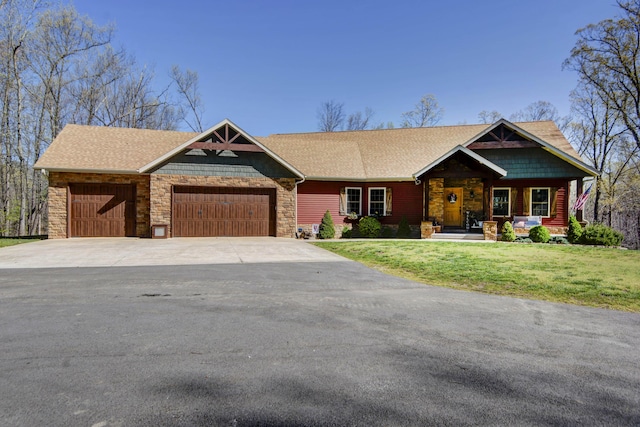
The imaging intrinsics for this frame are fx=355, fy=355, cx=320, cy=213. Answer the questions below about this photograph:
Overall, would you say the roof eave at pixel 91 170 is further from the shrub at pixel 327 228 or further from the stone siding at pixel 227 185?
the shrub at pixel 327 228

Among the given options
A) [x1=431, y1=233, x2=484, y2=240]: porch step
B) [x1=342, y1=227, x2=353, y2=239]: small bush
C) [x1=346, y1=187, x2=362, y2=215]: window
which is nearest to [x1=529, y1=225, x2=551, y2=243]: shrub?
[x1=431, y1=233, x2=484, y2=240]: porch step

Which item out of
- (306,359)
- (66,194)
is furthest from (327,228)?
(306,359)

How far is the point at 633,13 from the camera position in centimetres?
2066

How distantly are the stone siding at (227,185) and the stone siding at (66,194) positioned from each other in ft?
2.77

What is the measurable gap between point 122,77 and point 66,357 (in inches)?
1284

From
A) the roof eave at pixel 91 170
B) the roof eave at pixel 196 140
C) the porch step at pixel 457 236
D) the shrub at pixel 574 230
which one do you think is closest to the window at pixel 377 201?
the porch step at pixel 457 236

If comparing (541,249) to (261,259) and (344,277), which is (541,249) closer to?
(344,277)

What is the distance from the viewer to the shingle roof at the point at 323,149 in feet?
54.2

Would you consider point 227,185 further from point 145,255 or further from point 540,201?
point 540,201

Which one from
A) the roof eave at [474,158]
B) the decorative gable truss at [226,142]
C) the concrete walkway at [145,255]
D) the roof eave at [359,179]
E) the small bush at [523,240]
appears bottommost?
the concrete walkway at [145,255]

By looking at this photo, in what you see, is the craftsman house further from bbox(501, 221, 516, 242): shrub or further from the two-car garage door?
bbox(501, 221, 516, 242): shrub

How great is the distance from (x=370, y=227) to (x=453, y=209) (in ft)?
15.9

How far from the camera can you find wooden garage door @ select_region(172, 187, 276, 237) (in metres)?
16.7

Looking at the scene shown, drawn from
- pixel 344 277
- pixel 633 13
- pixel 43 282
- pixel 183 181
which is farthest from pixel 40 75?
pixel 633 13
